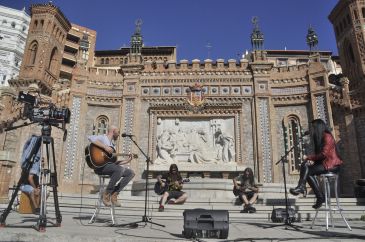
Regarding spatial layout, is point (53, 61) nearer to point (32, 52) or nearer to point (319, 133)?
point (32, 52)

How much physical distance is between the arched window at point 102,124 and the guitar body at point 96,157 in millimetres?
16298

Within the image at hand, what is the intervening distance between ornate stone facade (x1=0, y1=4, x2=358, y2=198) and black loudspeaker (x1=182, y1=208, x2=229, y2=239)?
610 inches

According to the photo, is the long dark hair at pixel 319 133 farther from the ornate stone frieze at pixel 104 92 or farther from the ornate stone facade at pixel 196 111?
the ornate stone frieze at pixel 104 92

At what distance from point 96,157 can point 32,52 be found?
2374cm

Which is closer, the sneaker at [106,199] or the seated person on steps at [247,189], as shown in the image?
the sneaker at [106,199]

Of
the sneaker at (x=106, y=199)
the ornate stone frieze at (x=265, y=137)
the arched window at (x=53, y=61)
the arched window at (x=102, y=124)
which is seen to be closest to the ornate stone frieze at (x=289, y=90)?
the ornate stone frieze at (x=265, y=137)

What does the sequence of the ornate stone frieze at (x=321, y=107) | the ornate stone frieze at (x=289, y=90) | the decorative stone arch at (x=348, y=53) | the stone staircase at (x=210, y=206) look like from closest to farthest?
the stone staircase at (x=210, y=206) → the ornate stone frieze at (x=321, y=107) → the ornate stone frieze at (x=289, y=90) → the decorative stone arch at (x=348, y=53)

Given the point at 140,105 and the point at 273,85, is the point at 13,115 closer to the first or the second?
the point at 140,105

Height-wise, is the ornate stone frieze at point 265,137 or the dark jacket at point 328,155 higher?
the ornate stone frieze at point 265,137

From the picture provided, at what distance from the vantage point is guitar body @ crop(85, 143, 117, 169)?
670 centimetres

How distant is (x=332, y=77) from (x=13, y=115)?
33.7 metres

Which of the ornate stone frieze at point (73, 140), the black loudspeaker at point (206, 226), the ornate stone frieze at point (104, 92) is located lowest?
the black loudspeaker at point (206, 226)

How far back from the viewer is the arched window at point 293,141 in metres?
20.9

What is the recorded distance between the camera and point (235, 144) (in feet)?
70.5
